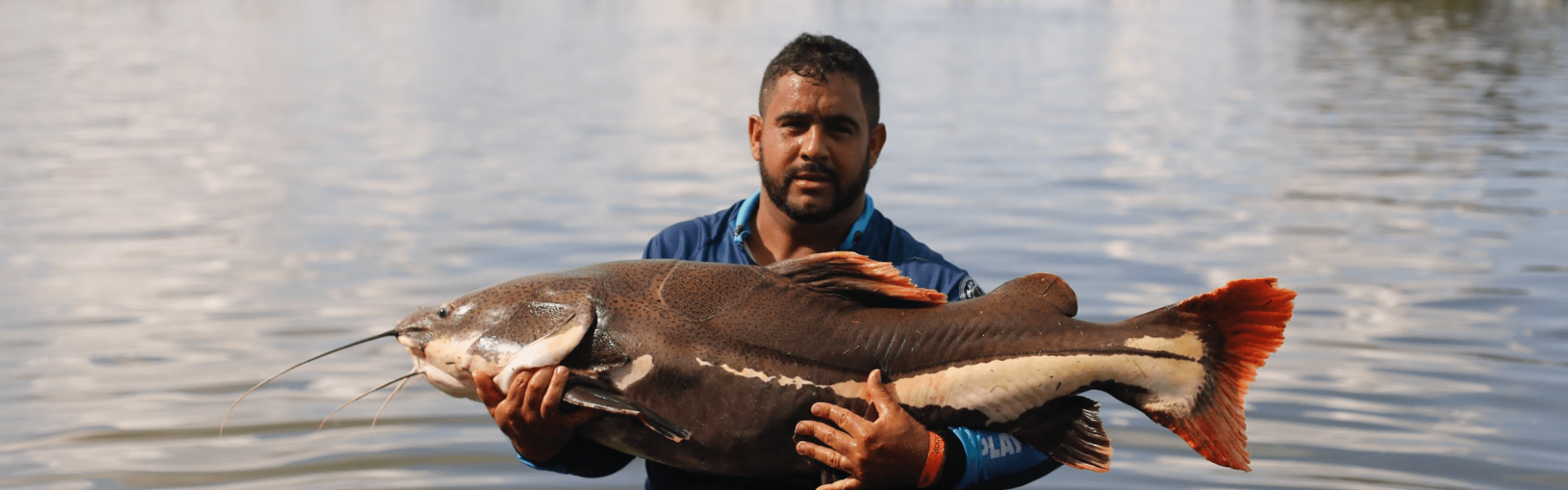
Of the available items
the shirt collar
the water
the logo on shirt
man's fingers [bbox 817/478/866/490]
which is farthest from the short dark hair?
the water

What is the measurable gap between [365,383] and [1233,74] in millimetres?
23514

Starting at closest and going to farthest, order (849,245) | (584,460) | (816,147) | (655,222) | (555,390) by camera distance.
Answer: (555,390) < (584,460) < (816,147) < (849,245) < (655,222)

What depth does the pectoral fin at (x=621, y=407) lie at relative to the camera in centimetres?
332

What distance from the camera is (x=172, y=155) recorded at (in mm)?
15930

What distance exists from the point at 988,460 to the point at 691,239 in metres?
1.30

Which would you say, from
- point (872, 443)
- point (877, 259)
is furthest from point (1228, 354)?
point (877, 259)

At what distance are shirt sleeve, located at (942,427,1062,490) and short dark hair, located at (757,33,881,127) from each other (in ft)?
3.80

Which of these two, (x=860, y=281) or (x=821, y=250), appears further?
(x=821, y=250)

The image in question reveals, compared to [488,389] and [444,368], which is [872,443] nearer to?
[488,389]

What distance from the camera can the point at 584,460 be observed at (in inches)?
149

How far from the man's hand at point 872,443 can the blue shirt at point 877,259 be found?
12cm

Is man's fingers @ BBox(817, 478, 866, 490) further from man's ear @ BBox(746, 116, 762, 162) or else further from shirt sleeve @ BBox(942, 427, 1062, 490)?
man's ear @ BBox(746, 116, 762, 162)

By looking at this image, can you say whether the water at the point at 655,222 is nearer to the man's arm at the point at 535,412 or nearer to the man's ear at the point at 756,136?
the man's ear at the point at 756,136

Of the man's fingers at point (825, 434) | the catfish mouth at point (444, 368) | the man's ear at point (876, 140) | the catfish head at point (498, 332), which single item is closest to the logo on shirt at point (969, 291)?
the man's ear at point (876, 140)
